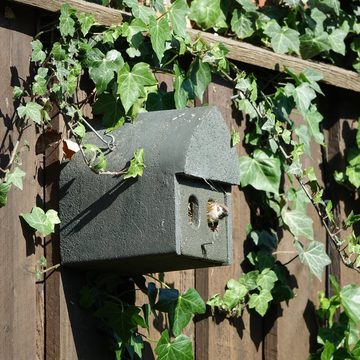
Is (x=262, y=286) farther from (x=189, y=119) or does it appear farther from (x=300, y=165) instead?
(x=189, y=119)

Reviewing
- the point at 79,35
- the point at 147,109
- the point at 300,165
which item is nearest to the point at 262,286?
the point at 300,165

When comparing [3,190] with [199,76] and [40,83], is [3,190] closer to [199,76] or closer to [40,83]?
[40,83]

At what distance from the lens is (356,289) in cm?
568

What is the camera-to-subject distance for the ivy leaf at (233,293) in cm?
519

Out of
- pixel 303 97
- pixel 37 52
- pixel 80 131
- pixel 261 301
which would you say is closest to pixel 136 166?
pixel 80 131

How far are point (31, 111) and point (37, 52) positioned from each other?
202mm

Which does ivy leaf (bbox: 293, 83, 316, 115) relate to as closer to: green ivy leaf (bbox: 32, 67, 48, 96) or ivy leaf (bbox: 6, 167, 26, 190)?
green ivy leaf (bbox: 32, 67, 48, 96)

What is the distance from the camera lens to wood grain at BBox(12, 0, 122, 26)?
451 cm

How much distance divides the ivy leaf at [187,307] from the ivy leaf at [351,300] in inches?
40.8

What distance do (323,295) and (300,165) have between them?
2.07 ft

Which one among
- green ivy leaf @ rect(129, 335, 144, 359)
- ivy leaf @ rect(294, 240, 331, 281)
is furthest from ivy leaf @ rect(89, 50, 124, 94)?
ivy leaf @ rect(294, 240, 331, 281)

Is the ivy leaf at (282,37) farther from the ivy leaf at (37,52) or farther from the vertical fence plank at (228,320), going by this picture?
the ivy leaf at (37,52)

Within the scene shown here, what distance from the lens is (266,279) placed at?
5.33 m

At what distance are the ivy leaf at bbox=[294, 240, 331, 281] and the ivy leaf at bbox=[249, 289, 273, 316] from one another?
0.22 metres
